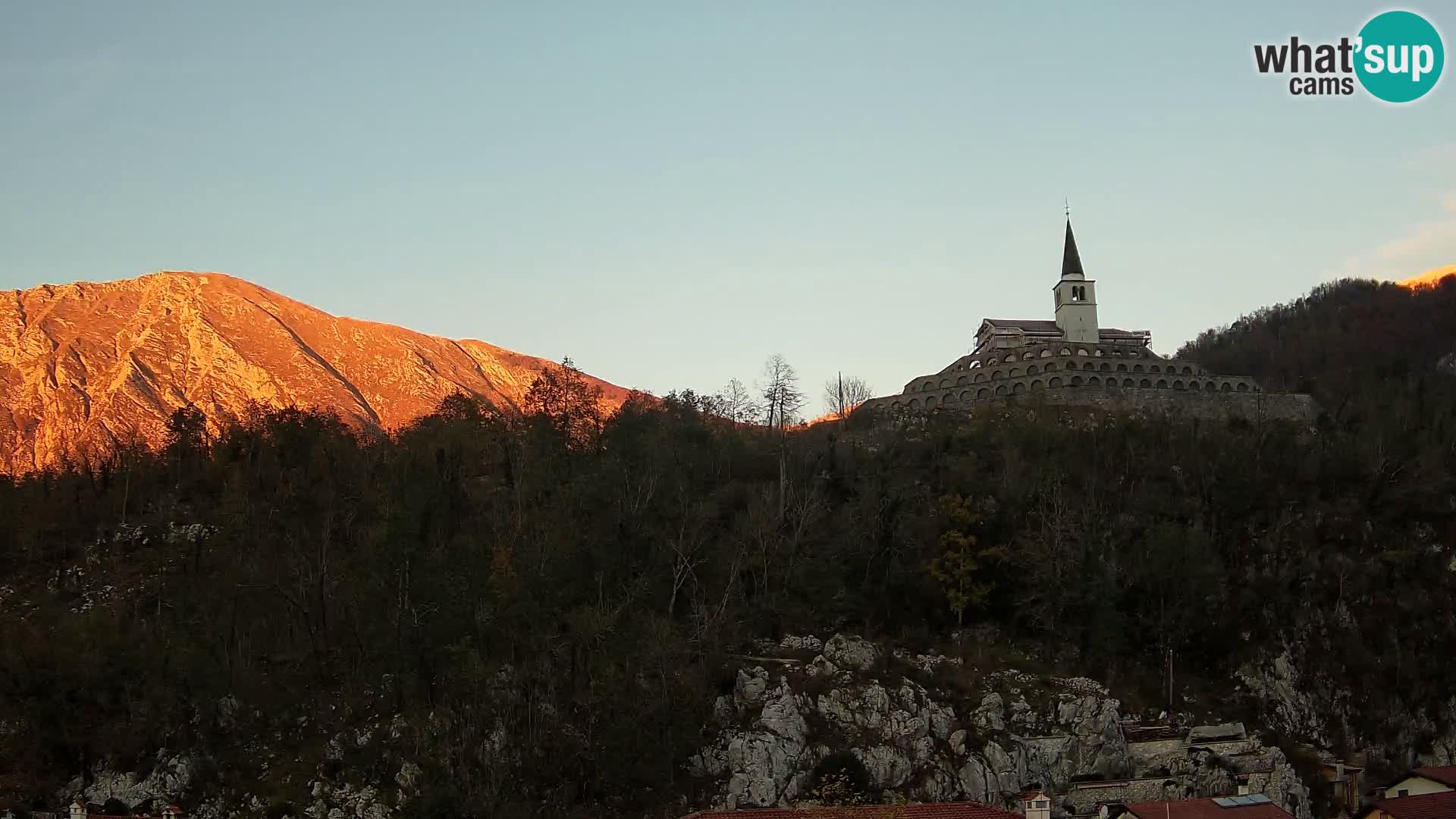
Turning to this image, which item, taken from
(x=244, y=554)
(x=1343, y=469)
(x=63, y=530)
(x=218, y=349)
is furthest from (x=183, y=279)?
(x=1343, y=469)

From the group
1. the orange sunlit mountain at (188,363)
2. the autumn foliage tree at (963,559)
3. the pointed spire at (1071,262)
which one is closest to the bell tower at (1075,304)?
the pointed spire at (1071,262)

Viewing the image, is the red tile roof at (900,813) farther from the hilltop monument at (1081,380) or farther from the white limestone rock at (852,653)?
the hilltop monument at (1081,380)

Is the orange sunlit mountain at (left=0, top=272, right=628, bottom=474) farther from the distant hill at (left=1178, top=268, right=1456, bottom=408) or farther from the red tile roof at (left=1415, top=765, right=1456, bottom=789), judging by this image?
the red tile roof at (left=1415, top=765, right=1456, bottom=789)

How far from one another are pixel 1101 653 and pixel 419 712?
29022mm

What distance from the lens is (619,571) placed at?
5459 centimetres

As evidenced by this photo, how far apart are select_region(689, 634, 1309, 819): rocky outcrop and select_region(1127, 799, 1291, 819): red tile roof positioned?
7.55 m

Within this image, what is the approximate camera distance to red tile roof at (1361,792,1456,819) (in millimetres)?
38906

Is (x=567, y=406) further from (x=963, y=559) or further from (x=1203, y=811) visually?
(x=1203, y=811)

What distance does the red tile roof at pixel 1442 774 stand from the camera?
4376 centimetres

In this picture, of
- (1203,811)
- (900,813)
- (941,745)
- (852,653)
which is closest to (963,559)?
(852,653)

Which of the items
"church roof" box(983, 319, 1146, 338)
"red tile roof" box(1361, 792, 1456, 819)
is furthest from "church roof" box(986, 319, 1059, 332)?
"red tile roof" box(1361, 792, 1456, 819)

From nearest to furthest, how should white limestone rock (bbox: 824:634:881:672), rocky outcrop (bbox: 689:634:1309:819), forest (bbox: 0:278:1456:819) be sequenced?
rocky outcrop (bbox: 689:634:1309:819) < forest (bbox: 0:278:1456:819) < white limestone rock (bbox: 824:634:881:672)

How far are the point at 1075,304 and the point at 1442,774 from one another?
177 feet

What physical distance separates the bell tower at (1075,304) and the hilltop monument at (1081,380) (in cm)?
6
